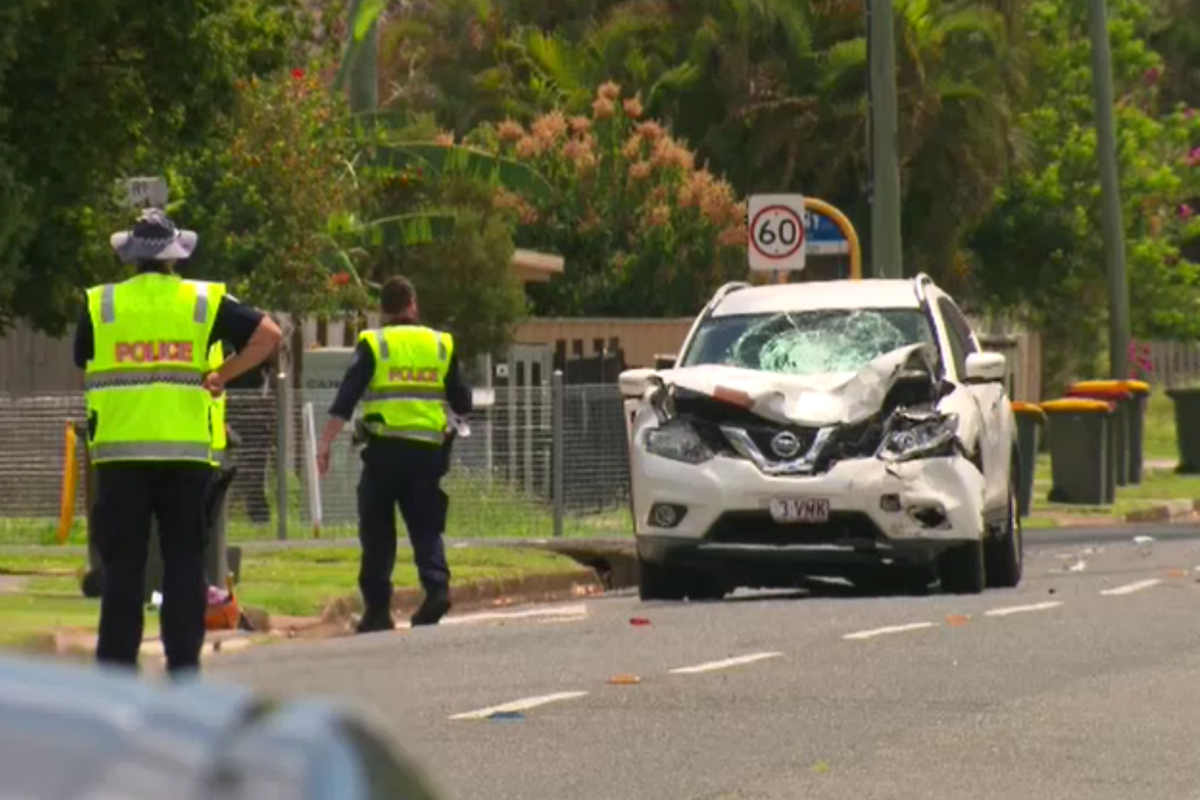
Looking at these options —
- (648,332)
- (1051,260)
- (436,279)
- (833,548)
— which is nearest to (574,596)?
(833,548)

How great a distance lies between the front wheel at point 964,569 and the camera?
1836 centimetres

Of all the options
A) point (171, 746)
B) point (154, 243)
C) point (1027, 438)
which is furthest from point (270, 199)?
point (171, 746)

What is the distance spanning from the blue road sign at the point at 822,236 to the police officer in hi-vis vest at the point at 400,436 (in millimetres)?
11894

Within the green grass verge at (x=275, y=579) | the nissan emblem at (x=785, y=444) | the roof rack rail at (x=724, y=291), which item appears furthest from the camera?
the roof rack rail at (x=724, y=291)

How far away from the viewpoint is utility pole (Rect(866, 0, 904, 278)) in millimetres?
28969

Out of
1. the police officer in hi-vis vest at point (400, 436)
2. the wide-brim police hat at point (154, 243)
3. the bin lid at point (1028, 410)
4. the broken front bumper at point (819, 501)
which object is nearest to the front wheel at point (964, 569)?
the broken front bumper at point (819, 501)

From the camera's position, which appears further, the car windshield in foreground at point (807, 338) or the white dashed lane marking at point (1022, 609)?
the car windshield in foreground at point (807, 338)

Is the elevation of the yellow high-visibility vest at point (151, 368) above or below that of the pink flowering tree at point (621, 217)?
below

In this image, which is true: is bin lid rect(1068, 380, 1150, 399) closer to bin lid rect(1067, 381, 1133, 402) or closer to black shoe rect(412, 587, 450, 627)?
bin lid rect(1067, 381, 1133, 402)

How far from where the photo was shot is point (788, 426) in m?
17.6

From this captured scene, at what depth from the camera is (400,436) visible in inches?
680

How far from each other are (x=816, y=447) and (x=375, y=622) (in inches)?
99.6

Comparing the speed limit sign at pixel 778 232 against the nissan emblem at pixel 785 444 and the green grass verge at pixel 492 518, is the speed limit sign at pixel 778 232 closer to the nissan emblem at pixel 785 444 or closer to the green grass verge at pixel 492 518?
the green grass verge at pixel 492 518

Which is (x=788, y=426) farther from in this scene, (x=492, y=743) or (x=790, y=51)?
(x=790, y=51)
